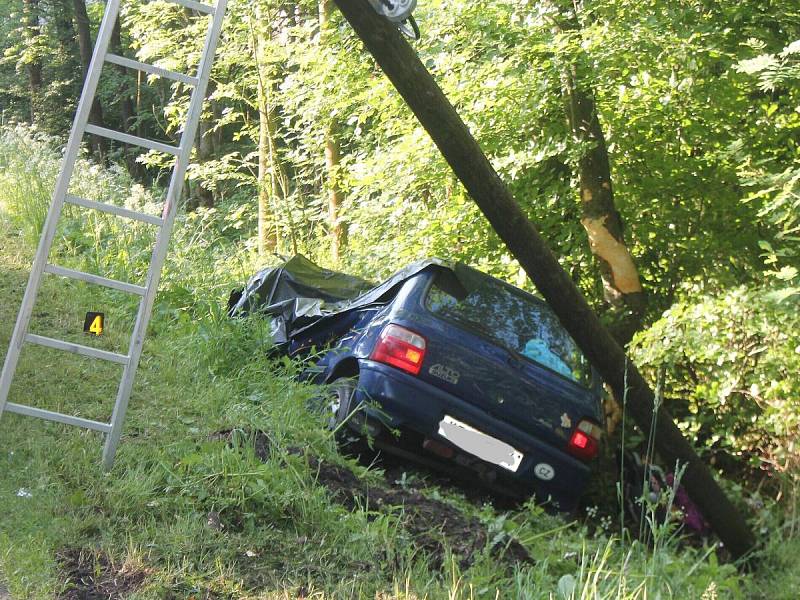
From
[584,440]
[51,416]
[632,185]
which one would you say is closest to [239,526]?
[51,416]

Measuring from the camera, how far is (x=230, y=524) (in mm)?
4172

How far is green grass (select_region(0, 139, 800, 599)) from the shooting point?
370 centimetres

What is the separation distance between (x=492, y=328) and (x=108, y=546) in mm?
3424

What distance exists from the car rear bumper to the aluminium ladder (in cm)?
179

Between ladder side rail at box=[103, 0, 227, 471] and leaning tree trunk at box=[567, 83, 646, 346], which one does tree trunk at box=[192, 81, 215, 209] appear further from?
ladder side rail at box=[103, 0, 227, 471]

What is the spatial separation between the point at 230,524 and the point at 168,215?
65.3 inches

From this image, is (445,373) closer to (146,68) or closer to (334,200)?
(146,68)

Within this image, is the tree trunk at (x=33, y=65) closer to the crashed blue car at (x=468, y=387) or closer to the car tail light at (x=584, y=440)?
the crashed blue car at (x=468, y=387)

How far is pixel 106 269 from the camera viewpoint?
9.84 meters

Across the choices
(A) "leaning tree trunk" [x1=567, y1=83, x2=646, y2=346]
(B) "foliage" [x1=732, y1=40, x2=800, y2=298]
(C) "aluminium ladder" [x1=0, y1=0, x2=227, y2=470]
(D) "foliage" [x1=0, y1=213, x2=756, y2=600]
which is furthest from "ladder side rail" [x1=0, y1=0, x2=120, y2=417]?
(A) "leaning tree trunk" [x1=567, y1=83, x2=646, y2=346]

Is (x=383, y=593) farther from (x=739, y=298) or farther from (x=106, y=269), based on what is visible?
(x=106, y=269)

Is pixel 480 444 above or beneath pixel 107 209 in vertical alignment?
beneath

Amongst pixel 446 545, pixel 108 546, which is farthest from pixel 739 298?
pixel 108 546

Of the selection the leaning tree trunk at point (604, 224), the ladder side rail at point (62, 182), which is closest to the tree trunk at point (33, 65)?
the leaning tree trunk at point (604, 224)
